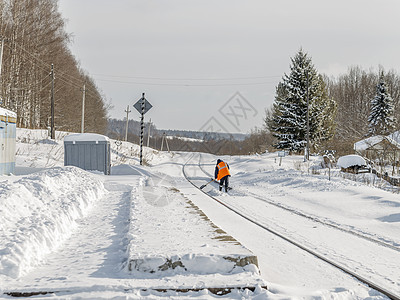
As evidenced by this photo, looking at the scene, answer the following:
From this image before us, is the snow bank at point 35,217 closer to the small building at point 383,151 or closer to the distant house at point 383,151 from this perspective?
the distant house at point 383,151

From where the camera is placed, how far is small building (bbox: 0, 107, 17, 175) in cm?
1251

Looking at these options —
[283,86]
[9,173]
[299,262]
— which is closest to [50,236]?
[299,262]

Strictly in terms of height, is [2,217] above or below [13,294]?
above

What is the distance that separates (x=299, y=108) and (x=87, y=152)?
26.8m

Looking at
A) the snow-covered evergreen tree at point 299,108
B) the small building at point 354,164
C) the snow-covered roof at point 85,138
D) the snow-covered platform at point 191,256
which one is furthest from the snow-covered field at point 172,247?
the snow-covered evergreen tree at point 299,108

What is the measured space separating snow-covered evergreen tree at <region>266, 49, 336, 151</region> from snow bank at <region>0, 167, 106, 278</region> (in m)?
31.0

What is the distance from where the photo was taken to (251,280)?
413cm

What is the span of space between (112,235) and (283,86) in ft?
118

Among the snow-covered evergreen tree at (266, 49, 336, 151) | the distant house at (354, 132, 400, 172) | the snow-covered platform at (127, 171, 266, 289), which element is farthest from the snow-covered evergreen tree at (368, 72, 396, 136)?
the snow-covered platform at (127, 171, 266, 289)

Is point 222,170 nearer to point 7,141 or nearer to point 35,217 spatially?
point 7,141

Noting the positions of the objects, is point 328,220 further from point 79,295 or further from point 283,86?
point 283,86

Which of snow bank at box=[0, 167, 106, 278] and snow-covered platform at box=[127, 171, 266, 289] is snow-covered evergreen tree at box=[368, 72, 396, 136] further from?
snow-covered platform at box=[127, 171, 266, 289]

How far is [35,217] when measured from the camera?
6035 millimetres

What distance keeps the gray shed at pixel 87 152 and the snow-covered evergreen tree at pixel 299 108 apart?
82.1 feet
